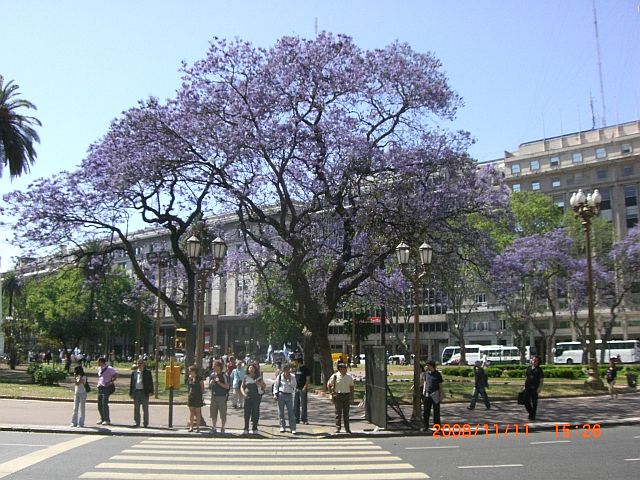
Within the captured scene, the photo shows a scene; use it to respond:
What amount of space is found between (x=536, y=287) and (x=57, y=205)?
38714mm

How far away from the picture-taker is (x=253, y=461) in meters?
11.9

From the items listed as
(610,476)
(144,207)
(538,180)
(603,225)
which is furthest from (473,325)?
(610,476)

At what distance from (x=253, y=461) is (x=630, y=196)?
80191mm

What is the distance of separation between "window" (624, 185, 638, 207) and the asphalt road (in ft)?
238

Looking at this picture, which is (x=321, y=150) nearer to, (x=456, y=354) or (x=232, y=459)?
(x=232, y=459)

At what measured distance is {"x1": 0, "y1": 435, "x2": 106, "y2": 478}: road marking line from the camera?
10320 mm

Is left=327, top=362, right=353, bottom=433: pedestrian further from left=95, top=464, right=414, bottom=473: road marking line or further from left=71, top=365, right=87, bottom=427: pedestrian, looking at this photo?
left=71, top=365, right=87, bottom=427: pedestrian

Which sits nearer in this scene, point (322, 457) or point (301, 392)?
point (322, 457)

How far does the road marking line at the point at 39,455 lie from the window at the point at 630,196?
79304 millimetres

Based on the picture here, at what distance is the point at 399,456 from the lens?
40.5 ft

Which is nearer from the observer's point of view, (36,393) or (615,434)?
(615,434)

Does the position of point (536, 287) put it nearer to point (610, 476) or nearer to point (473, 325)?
point (473, 325)

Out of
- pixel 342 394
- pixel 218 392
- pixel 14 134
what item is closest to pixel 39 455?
pixel 218 392

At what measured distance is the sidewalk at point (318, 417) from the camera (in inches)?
655
